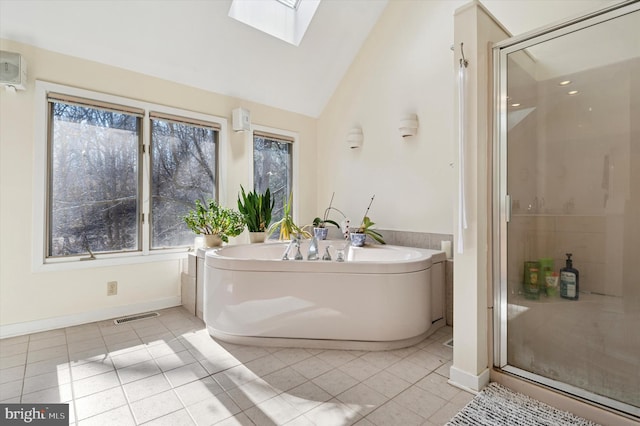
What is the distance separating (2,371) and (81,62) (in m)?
2.33

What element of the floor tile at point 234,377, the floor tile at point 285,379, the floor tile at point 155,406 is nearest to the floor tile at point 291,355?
the floor tile at point 285,379

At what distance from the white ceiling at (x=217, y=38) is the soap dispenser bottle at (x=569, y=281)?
170 cm

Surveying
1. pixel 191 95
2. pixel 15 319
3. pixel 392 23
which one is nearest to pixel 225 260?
pixel 15 319

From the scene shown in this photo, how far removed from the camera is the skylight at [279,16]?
3.10 m

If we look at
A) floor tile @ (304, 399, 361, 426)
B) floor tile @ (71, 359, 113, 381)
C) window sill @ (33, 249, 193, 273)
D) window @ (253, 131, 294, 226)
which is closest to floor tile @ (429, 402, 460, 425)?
floor tile @ (304, 399, 361, 426)

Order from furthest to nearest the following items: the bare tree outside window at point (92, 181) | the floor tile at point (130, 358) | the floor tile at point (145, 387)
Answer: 1. the bare tree outside window at point (92, 181)
2. the floor tile at point (130, 358)
3. the floor tile at point (145, 387)

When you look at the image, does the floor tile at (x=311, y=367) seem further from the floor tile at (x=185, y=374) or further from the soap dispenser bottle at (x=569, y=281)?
the soap dispenser bottle at (x=569, y=281)

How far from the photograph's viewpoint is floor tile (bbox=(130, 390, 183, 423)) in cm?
154

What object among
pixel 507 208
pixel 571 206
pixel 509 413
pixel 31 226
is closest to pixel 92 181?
pixel 31 226

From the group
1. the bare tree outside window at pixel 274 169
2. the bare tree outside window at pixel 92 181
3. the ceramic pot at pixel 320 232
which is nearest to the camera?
the bare tree outside window at pixel 92 181

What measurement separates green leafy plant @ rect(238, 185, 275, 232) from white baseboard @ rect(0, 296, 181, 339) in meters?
1.05

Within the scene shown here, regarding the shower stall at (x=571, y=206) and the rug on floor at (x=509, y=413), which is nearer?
the rug on floor at (x=509, y=413)

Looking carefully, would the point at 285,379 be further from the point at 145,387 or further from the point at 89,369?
the point at 89,369

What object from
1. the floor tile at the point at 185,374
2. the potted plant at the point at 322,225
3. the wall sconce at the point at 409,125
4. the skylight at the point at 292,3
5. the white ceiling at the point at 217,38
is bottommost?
the floor tile at the point at 185,374
